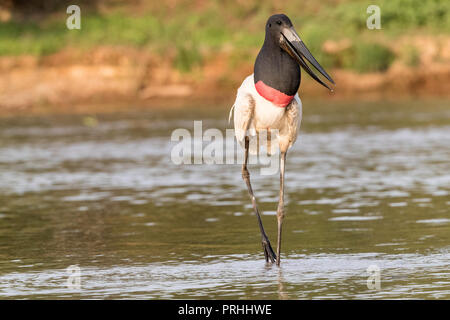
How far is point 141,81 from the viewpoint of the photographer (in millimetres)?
34500

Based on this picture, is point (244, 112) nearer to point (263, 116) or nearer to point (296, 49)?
point (263, 116)

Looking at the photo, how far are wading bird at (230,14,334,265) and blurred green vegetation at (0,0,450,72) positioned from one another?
2458 cm

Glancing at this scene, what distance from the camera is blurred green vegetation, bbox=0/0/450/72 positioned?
34312 mm

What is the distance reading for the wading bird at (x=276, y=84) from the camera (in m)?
8.69

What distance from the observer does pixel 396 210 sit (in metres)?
11.9

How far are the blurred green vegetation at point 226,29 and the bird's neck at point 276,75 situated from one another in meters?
24.8

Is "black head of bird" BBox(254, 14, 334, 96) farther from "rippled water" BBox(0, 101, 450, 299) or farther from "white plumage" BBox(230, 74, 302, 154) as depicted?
"rippled water" BBox(0, 101, 450, 299)

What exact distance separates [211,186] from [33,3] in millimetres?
28041

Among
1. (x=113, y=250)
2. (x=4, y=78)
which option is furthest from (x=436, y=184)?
(x=4, y=78)

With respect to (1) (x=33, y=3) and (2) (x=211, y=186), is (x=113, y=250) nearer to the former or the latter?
(2) (x=211, y=186)

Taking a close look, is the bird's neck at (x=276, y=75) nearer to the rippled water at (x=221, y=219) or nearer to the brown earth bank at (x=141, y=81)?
the rippled water at (x=221, y=219)

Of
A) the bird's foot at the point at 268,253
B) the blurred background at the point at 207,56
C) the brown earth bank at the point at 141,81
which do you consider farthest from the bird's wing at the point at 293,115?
the blurred background at the point at 207,56

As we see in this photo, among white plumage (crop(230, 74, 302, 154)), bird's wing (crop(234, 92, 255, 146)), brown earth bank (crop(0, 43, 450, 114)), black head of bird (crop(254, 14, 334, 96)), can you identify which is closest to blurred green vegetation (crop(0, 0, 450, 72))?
brown earth bank (crop(0, 43, 450, 114))

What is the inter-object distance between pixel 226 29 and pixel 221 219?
26.3 m
